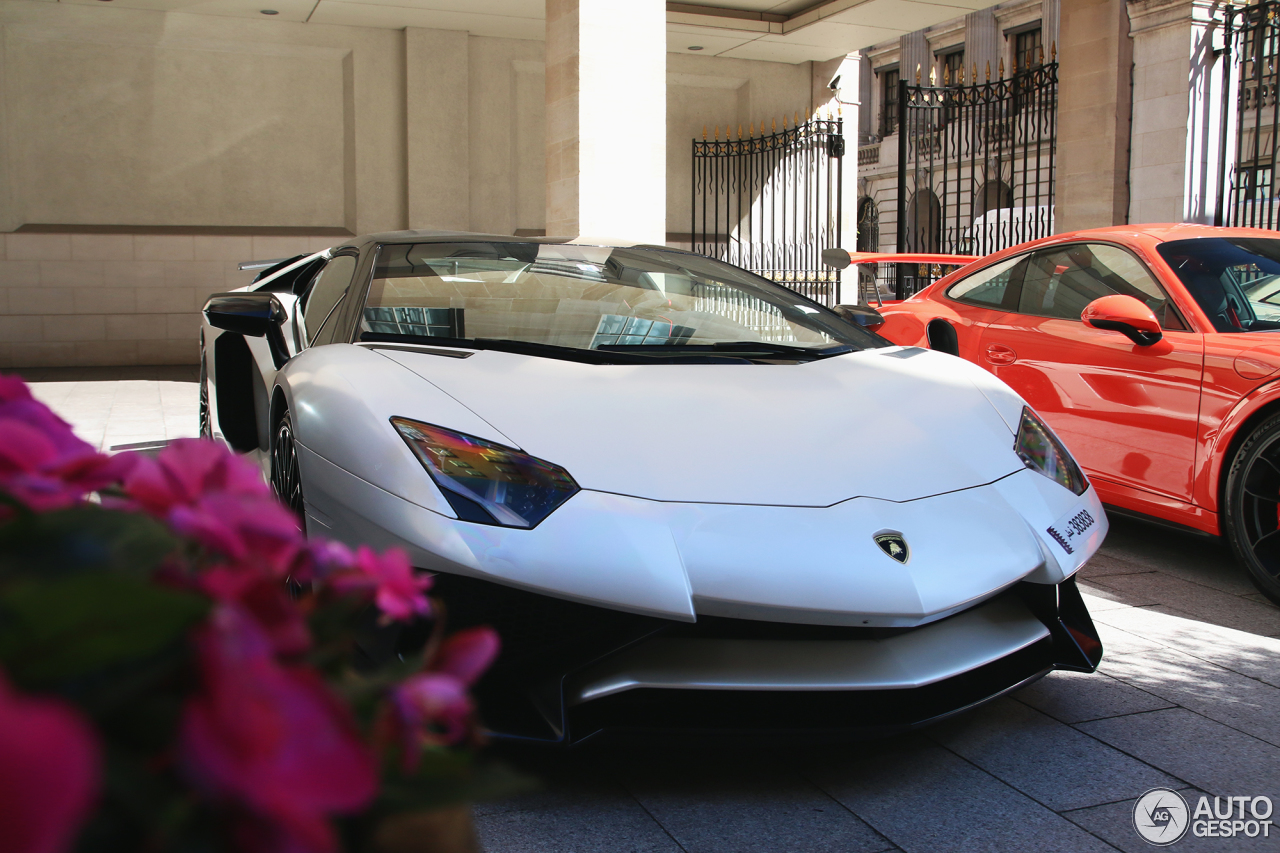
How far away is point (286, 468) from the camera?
9.64ft

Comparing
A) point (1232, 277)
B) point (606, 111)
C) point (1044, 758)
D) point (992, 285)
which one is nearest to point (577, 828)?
point (1044, 758)

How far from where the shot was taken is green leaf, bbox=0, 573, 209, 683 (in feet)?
1.23

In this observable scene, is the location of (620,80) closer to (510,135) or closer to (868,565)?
(510,135)

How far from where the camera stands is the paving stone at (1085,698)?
102 inches

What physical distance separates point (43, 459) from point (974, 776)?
2.11m

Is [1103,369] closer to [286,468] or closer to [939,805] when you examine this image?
[939,805]

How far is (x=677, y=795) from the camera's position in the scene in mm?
2146

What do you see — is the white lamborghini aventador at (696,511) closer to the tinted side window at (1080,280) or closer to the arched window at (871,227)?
the tinted side window at (1080,280)

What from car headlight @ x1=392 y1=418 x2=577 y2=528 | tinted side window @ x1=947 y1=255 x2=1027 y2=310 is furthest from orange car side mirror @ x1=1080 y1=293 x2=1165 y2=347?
car headlight @ x1=392 y1=418 x2=577 y2=528

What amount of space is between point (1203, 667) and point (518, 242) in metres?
2.44

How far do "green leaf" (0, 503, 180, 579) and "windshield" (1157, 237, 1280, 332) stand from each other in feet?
13.3

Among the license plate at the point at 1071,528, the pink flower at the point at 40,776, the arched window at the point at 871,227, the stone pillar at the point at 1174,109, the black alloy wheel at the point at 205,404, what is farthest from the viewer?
the arched window at the point at 871,227

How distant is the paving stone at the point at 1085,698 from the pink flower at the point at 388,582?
232 centimetres

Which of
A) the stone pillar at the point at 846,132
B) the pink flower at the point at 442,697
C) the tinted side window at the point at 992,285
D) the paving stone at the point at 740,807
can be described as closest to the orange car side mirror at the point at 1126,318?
the tinted side window at the point at 992,285
